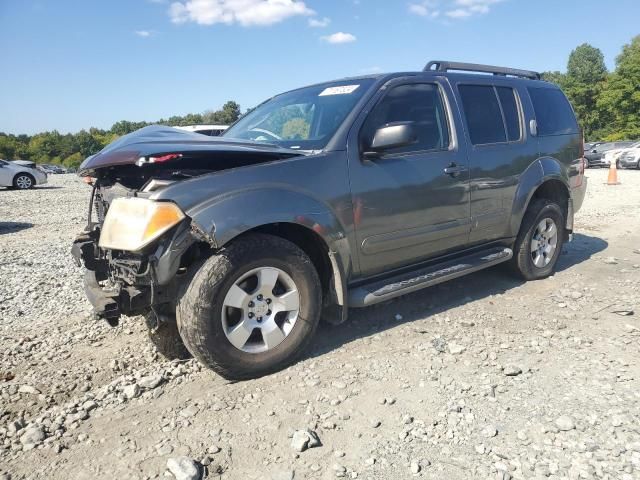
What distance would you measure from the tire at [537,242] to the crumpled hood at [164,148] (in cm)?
277

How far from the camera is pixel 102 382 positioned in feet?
10.3

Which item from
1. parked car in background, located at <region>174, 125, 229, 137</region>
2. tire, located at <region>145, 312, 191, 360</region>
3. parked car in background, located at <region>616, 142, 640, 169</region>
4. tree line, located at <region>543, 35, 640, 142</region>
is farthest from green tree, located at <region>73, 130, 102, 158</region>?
tire, located at <region>145, 312, 191, 360</region>

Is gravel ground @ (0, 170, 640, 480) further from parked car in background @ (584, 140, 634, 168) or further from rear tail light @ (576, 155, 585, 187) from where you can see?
parked car in background @ (584, 140, 634, 168)

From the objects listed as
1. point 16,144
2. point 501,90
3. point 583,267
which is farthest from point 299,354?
point 16,144

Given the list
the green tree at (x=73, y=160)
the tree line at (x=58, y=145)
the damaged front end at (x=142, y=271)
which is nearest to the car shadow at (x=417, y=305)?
the damaged front end at (x=142, y=271)

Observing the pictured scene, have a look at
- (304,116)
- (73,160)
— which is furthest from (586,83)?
(73,160)

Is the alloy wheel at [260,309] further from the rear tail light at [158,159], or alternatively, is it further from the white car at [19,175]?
the white car at [19,175]

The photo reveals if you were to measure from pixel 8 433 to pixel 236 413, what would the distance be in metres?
1.20

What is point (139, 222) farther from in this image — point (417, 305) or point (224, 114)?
point (224, 114)

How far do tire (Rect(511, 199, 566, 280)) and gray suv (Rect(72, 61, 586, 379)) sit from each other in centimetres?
7

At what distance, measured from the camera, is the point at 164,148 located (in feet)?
9.18

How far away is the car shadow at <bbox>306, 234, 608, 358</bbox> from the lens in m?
3.71

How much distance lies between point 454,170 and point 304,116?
1297mm

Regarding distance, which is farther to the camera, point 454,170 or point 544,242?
point 544,242
